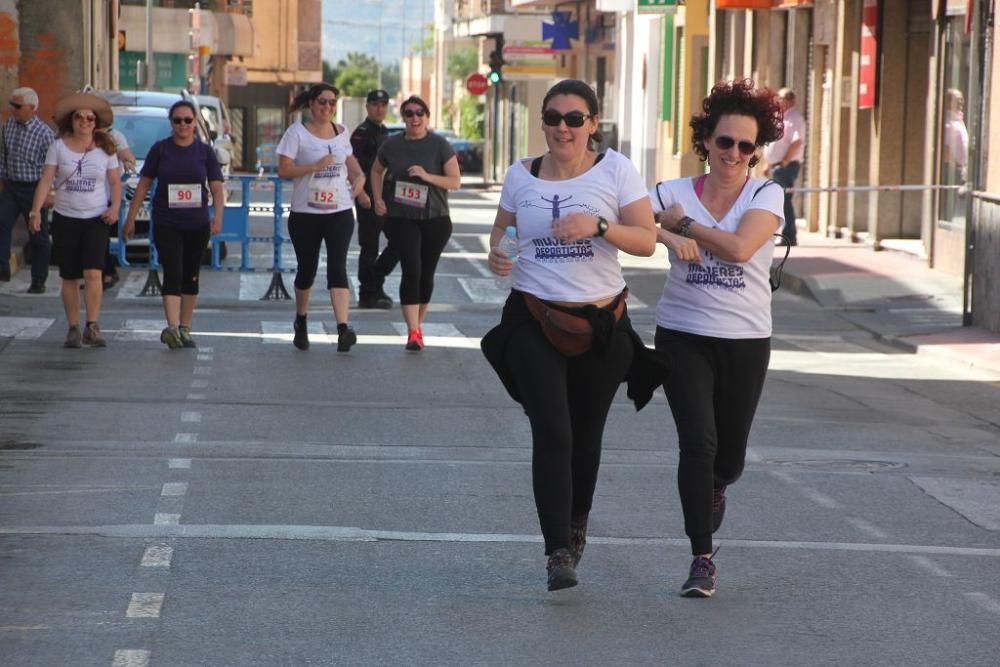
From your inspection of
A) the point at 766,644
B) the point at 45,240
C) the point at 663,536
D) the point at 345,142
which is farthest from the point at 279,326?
the point at 766,644

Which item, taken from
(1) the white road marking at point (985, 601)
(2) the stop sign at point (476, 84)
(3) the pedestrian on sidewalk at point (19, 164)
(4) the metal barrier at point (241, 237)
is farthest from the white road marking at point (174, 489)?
(2) the stop sign at point (476, 84)

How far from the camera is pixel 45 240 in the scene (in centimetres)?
1884

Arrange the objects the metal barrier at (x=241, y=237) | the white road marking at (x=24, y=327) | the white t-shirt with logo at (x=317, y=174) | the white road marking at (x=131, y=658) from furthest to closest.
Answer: the metal barrier at (x=241, y=237), the white road marking at (x=24, y=327), the white t-shirt with logo at (x=317, y=174), the white road marking at (x=131, y=658)

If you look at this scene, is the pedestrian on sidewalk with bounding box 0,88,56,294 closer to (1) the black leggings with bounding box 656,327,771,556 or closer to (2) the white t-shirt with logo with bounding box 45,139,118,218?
(2) the white t-shirt with logo with bounding box 45,139,118,218

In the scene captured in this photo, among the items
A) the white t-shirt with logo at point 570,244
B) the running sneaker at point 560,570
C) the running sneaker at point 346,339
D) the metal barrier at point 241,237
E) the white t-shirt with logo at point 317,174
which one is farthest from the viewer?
the metal barrier at point 241,237

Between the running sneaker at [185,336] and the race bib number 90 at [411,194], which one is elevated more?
the race bib number 90 at [411,194]

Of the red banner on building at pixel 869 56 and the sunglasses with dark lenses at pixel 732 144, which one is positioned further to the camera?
the red banner on building at pixel 869 56

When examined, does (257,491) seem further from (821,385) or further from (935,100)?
(935,100)

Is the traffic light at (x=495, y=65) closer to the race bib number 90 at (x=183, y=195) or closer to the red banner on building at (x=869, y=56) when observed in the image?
the red banner on building at (x=869, y=56)

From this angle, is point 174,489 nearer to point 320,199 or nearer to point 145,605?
point 145,605

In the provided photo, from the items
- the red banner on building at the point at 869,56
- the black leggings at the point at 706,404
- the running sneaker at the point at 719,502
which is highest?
the red banner on building at the point at 869,56

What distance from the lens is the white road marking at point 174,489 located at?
341 inches

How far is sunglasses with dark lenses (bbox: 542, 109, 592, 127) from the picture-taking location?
22.3 feet

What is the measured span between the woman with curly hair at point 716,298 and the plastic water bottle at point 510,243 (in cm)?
50
